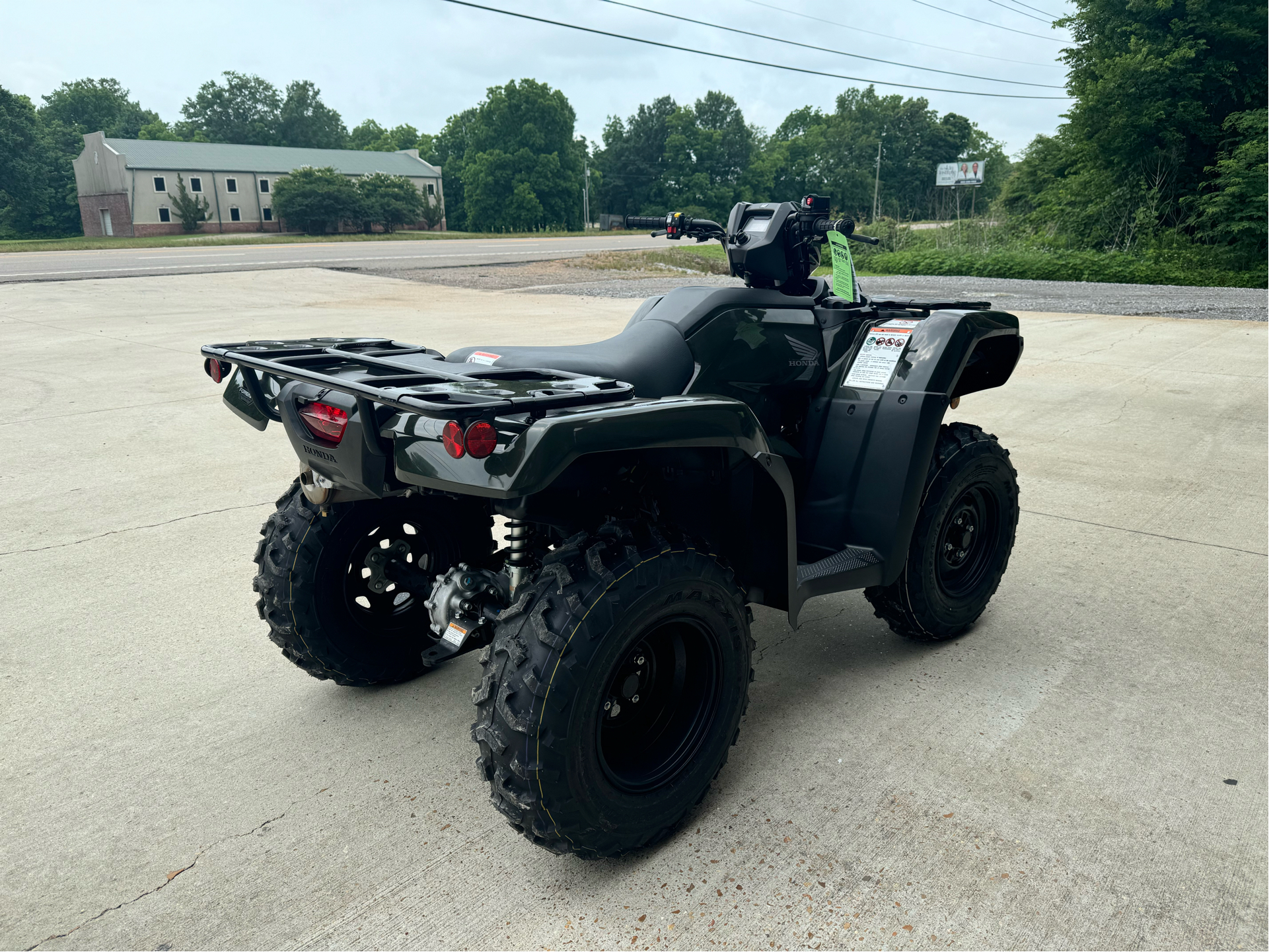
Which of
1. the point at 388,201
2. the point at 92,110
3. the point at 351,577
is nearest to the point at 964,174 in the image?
the point at 388,201

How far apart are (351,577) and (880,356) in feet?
6.45

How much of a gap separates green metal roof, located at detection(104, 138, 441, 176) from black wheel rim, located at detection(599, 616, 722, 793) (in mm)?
66976

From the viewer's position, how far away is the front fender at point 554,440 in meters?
1.85

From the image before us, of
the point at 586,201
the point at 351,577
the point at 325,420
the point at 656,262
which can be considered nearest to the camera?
the point at 325,420

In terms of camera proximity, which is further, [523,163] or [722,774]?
[523,163]

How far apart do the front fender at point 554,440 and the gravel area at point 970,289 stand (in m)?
12.3

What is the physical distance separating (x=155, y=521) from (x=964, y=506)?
158 inches

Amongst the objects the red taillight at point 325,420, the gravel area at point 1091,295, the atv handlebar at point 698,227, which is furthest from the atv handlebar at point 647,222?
the gravel area at point 1091,295

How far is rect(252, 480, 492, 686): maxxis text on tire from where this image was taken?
2.81 meters

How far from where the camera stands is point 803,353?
313 cm

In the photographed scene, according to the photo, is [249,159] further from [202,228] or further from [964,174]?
[964,174]

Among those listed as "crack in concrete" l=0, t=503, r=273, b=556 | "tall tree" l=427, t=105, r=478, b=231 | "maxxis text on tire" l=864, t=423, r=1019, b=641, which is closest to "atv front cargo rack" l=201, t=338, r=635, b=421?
"maxxis text on tire" l=864, t=423, r=1019, b=641

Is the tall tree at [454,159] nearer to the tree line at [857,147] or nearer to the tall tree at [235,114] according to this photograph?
the tree line at [857,147]

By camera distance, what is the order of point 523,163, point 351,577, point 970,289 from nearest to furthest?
point 351,577
point 970,289
point 523,163
